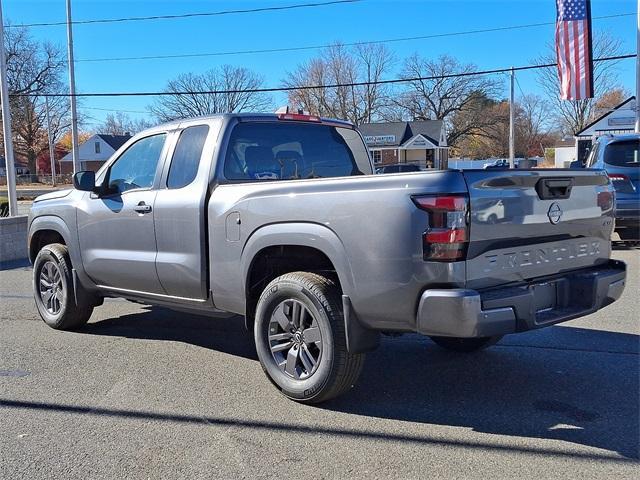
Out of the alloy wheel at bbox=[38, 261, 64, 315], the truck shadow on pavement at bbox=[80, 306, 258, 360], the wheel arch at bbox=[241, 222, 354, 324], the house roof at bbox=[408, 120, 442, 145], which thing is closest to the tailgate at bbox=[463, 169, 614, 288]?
the wheel arch at bbox=[241, 222, 354, 324]

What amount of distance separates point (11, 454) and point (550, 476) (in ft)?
9.71

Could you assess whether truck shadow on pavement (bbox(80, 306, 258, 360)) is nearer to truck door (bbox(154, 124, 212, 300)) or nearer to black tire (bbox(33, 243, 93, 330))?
black tire (bbox(33, 243, 93, 330))

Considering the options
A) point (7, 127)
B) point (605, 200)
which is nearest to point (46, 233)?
point (605, 200)

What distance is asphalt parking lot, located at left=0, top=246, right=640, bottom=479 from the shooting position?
10.8ft

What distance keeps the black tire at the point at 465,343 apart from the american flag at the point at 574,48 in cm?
1566

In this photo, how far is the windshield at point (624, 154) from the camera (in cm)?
1040

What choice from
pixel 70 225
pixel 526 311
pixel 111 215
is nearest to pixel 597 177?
pixel 526 311

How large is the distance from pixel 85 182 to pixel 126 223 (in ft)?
2.16

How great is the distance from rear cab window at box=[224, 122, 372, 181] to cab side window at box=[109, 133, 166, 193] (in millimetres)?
846

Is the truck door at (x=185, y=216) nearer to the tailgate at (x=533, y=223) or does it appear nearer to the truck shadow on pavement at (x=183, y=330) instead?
the truck shadow on pavement at (x=183, y=330)

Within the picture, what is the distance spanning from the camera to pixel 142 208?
5148 mm

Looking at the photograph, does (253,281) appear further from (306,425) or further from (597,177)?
(597,177)

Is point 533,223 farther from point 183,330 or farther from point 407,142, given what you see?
point 407,142

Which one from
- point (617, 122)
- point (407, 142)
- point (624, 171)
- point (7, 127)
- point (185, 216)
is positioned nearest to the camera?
point (185, 216)
